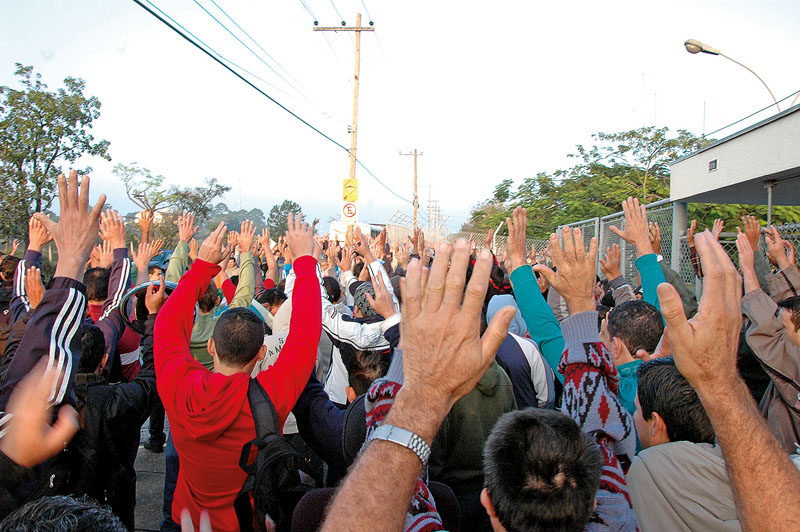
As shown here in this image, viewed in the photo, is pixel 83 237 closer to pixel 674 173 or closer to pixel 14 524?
pixel 14 524

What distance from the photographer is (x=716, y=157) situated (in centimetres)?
718

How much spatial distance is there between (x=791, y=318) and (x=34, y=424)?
11.5ft

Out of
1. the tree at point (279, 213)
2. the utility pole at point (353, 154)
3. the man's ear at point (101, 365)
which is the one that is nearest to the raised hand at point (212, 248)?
the man's ear at point (101, 365)

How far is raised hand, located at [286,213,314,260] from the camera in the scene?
270 centimetres

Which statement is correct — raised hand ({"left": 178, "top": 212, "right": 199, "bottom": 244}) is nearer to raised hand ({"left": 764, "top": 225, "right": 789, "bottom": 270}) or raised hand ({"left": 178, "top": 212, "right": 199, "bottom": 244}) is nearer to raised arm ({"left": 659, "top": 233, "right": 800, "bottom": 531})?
raised arm ({"left": 659, "top": 233, "right": 800, "bottom": 531})

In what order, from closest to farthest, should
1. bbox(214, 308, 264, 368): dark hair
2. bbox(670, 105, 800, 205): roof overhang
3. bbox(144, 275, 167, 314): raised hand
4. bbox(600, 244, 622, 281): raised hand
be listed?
bbox(214, 308, 264, 368): dark hair
bbox(144, 275, 167, 314): raised hand
bbox(600, 244, 622, 281): raised hand
bbox(670, 105, 800, 205): roof overhang

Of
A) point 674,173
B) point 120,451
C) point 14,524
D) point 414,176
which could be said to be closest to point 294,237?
point 120,451

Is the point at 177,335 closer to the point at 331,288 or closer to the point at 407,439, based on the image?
the point at 407,439

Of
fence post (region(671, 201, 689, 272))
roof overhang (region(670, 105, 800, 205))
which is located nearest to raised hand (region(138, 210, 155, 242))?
fence post (region(671, 201, 689, 272))

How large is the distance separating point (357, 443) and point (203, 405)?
0.69 m

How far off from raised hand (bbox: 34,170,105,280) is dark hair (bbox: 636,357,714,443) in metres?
2.40

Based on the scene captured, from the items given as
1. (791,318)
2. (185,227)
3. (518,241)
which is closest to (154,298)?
(185,227)

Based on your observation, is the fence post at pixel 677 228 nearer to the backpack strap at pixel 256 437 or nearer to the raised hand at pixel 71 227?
the backpack strap at pixel 256 437

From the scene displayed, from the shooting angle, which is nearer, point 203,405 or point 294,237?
point 203,405
